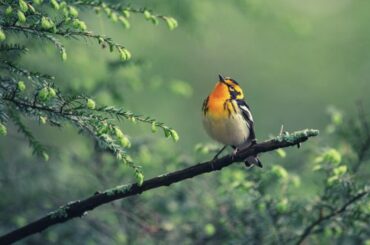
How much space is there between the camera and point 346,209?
470 centimetres

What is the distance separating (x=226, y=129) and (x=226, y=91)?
499mm

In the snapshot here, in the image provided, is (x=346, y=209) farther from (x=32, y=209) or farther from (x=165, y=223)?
(x=32, y=209)

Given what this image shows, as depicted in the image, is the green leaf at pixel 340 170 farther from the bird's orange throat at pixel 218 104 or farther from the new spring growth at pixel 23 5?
the new spring growth at pixel 23 5

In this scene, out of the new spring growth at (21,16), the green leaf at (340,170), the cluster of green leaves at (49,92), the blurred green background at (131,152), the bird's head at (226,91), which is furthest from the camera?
the blurred green background at (131,152)

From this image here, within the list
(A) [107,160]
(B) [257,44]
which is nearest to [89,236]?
(A) [107,160]

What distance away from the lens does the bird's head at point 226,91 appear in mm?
5645

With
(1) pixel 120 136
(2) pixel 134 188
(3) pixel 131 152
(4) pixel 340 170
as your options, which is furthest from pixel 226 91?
(1) pixel 120 136

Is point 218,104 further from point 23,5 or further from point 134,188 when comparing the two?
point 23,5

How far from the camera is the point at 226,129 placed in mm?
5430

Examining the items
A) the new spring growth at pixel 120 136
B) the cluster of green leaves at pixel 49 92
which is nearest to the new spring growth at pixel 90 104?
the cluster of green leaves at pixel 49 92

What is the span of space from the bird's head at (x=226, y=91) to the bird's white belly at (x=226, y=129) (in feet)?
0.74

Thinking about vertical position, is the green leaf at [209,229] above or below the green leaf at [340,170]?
above

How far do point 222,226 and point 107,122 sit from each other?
2.51 m

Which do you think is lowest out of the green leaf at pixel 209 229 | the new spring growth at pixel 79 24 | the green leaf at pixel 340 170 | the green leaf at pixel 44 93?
the green leaf at pixel 44 93
